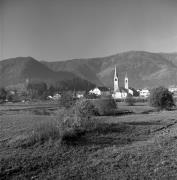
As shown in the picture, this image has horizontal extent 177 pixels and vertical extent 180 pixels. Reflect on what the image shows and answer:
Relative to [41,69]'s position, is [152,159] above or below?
below

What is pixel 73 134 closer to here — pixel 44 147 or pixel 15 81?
pixel 44 147

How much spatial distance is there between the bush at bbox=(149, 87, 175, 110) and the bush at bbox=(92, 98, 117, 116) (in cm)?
518

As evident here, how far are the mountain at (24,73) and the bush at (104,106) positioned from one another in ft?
331

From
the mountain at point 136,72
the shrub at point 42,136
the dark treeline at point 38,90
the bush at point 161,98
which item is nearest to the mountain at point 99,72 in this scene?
the mountain at point 136,72

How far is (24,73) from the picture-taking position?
14788 cm

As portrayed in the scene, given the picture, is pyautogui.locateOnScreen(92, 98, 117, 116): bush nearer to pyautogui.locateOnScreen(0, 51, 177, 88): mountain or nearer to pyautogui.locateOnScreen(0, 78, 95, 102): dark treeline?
pyautogui.locateOnScreen(0, 78, 95, 102): dark treeline

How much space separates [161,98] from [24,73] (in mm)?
129111

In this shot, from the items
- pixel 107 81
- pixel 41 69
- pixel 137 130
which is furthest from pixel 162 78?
pixel 137 130

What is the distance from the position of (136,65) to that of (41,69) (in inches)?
2855

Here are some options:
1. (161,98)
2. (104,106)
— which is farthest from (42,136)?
(161,98)

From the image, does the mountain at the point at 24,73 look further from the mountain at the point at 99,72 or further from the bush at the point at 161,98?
the bush at the point at 161,98

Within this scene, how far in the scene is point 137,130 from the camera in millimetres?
12414

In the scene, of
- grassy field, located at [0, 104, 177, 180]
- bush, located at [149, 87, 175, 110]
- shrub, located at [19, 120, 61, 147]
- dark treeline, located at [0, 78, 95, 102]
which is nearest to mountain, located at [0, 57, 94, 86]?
dark treeline, located at [0, 78, 95, 102]

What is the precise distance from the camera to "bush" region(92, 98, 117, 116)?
78.5ft
